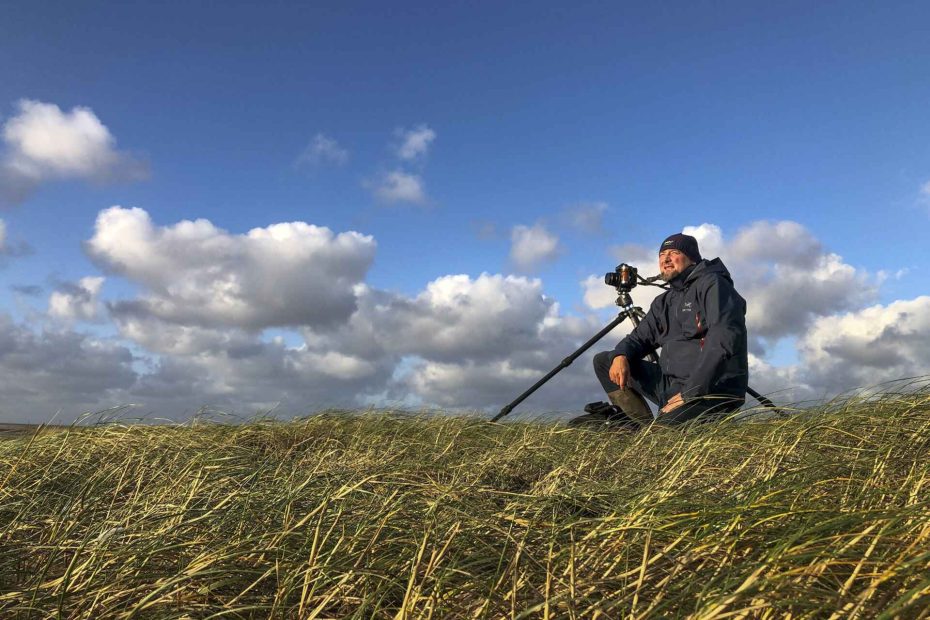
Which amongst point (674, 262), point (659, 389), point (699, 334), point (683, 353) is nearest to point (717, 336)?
point (699, 334)

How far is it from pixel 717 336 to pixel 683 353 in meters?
0.60

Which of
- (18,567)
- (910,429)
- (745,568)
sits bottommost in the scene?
(18,567)

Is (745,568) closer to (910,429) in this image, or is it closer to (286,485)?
(286,485)

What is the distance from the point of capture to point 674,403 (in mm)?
5352

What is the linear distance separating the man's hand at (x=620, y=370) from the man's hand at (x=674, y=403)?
803 mm

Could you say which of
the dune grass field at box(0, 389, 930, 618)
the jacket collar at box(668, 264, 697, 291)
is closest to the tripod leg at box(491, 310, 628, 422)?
the jacket collar at box(668, 264, 697, 291)

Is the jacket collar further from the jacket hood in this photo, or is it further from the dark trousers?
the dark trousers

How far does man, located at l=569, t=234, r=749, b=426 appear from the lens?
522 centimetres

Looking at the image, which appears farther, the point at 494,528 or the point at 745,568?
the point at 494,528

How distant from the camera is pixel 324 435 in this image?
6363 millimetres

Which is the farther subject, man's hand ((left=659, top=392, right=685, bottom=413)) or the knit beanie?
the knit beanie

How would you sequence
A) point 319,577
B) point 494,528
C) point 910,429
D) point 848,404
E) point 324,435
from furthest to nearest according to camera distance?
point 324,435 < point 848,404 < point 910,429 < point 494,528 < point 319,577

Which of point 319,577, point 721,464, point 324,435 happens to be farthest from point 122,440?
point 721,464

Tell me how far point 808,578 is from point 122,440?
212 inches
